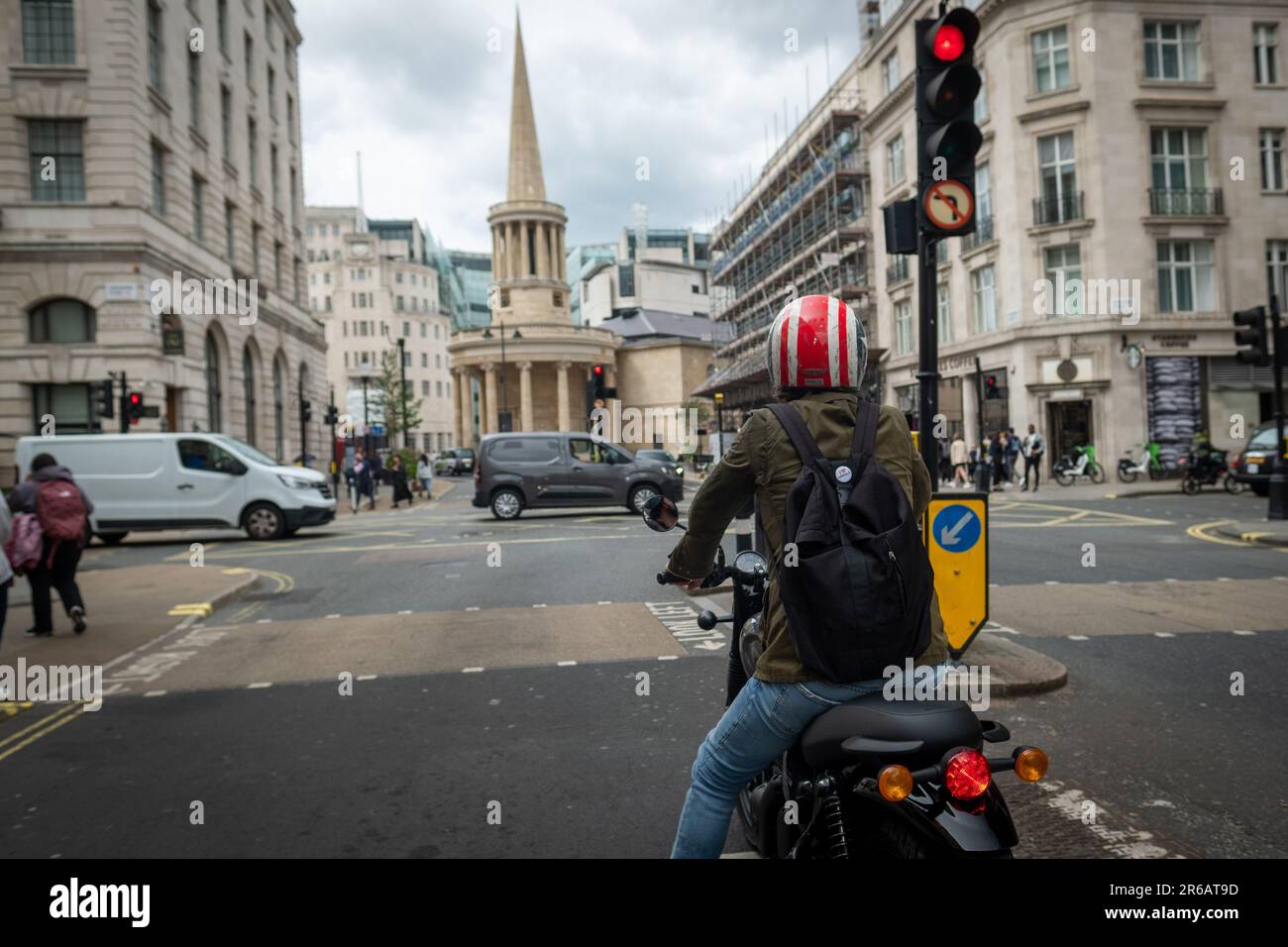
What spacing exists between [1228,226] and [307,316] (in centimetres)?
3870

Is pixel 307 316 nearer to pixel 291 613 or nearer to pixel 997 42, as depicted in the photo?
pixel 997 42

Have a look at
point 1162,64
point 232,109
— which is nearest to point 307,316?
point 232,109

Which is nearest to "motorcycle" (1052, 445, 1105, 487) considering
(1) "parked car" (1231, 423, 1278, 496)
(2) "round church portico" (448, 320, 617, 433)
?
(1) "parked car" (1231, 423, 1278, 496)

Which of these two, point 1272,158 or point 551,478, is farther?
point 1272,158

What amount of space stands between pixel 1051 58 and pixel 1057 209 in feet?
16.9

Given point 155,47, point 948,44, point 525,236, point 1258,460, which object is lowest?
point 1258,460

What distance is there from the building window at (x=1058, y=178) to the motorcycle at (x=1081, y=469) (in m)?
8.00

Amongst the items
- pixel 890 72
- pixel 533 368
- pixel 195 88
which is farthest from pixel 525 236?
pixel 195 88

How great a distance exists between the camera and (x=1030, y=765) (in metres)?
2.12

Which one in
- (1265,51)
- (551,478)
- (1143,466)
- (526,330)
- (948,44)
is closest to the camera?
(948,44)

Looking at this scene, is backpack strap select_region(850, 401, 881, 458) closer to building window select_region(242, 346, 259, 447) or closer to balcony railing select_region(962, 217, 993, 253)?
balcony railing select_region(962, 217, 993, 253)

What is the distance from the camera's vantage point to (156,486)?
59.6 feet

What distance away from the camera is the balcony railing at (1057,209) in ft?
103

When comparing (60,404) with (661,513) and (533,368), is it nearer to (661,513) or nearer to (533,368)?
(661,513)
